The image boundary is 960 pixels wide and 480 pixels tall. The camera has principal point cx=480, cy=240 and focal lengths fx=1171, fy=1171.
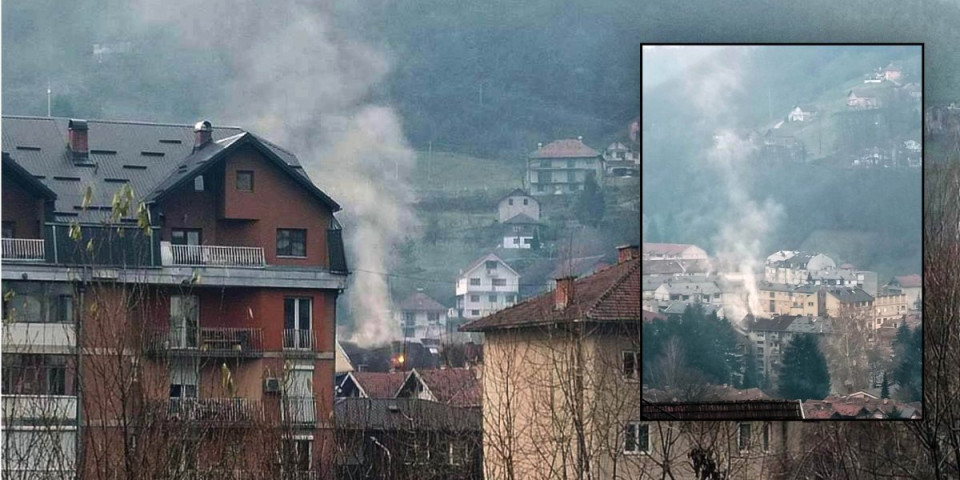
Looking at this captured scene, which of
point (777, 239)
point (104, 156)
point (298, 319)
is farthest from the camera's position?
point (298, 319)

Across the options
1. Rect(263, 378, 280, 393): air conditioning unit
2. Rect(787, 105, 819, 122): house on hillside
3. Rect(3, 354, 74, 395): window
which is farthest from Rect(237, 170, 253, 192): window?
Rect(787, 105, 819, 122): house on hillside

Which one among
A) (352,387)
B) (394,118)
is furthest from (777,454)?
(394,118)

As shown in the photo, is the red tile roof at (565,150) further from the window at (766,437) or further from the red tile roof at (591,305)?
the window at (766,437)

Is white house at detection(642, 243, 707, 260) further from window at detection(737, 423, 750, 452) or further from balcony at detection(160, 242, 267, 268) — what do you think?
balcony at detection(160, 242, 267, 268)

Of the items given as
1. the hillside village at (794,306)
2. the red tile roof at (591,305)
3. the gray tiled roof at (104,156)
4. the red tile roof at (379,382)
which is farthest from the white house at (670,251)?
the gray tiled roof at (104,156)

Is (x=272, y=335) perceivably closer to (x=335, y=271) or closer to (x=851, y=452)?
(x=335, y=271)

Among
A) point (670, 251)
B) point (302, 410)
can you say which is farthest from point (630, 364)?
point (302, 410)

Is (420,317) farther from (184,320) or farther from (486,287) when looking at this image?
(184,320)
